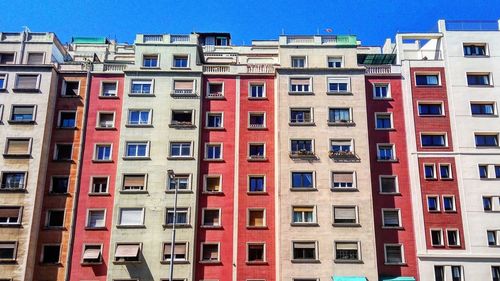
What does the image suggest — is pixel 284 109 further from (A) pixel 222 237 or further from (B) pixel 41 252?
(B) pixel 41 252

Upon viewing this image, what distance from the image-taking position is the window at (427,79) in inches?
2068

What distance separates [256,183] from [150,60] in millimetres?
16645

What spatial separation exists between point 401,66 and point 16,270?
132ft

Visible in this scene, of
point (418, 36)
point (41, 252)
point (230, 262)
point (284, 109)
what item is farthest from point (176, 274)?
point (418, 36)

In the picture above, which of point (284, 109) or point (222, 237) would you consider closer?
point (222, 237)

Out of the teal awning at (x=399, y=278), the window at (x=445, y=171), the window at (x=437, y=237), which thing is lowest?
the teal awning at (x=399, y=278)

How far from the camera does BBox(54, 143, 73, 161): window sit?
50.5m

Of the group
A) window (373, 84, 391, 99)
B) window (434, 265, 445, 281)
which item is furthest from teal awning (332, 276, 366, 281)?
window (373, 84, 391, 99)

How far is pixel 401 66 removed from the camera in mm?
53438

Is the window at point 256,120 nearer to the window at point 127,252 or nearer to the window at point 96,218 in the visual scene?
the window at point 127,252

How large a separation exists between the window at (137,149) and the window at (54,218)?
797cm

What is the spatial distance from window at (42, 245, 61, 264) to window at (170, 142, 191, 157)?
1312 centimetres

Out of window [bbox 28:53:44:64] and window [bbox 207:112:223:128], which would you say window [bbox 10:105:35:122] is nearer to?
window [bbox 28:53:44:64]

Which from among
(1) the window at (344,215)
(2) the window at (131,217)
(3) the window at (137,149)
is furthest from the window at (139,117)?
(1) the window at (344,215)
